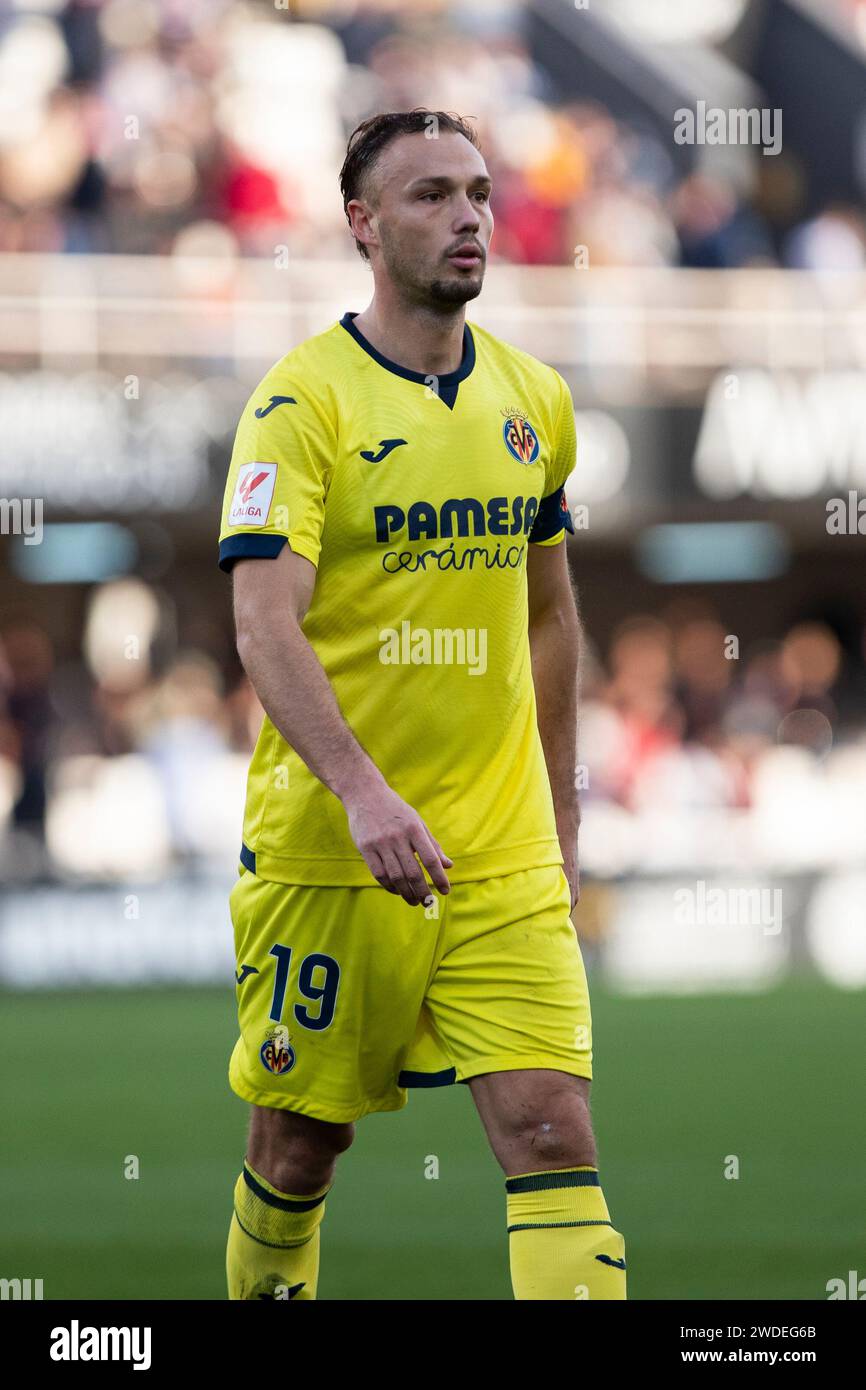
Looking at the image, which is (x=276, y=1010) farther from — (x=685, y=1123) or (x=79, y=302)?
(x=79, y=302)

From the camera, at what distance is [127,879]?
13.6 meters

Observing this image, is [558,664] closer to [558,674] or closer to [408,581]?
[558,674]

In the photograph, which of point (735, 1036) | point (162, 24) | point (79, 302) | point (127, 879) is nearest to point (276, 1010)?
point (735, 1036)

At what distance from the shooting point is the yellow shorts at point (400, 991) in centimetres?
416

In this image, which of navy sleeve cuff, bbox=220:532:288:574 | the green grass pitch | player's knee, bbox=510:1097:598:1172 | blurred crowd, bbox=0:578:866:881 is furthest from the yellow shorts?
blurred crowd, bbox=0:578:866:881

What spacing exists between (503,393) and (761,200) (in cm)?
1498

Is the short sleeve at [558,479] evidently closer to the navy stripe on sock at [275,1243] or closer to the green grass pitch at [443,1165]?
the navy stripe on sock at [275,1243]

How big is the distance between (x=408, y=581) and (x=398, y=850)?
666 mm

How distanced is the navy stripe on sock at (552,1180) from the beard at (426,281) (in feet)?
5.49

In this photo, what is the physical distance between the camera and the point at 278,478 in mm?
4059

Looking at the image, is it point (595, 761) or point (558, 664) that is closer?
point (558, 664)

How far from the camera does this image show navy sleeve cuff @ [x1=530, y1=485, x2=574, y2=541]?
15.1 feet
